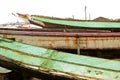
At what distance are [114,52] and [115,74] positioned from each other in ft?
9.64

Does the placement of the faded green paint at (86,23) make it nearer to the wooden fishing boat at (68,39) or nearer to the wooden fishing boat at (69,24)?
the wooden fishing boat at (69,24)

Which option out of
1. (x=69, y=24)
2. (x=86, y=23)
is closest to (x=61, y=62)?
(x=86, y=23)

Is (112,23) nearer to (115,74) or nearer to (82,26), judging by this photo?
(82,26)

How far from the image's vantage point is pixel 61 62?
4934mm

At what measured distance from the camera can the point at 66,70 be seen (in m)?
4.62

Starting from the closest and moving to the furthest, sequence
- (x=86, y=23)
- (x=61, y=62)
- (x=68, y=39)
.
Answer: (x=61, y=62), (x=68, y=39), (x=86, y=23)

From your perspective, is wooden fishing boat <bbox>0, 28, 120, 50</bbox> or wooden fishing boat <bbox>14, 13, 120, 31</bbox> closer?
wooden fishing boat <bbox>0, 28, 120, 50</bbox>

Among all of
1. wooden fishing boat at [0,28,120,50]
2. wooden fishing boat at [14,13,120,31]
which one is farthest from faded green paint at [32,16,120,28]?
wooden fishing boat at [0,28,120,50]

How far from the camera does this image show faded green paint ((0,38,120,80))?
181 inches

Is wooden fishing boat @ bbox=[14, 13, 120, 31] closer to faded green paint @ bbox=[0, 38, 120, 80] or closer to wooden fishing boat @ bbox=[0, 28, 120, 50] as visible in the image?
wooden fishing boat @ bbox=[0, 28, 120, 50]

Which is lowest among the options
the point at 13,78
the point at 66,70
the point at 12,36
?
the point at 13,78

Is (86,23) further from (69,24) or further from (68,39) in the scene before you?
(68,39)

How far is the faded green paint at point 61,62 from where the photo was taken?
15.1ft

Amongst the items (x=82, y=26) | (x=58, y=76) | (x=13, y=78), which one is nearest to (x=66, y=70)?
(x=58, y=76)
